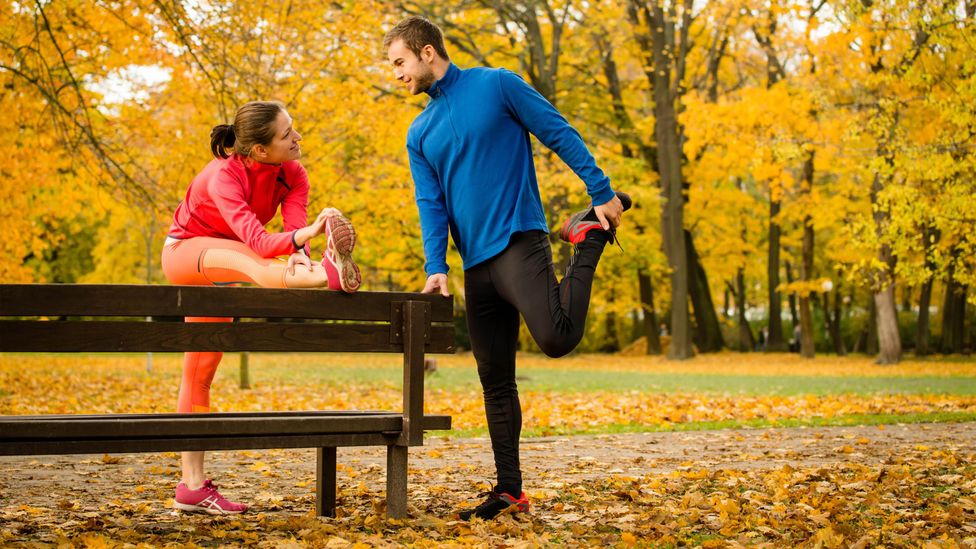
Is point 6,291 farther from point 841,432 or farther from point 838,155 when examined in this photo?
point 838,155

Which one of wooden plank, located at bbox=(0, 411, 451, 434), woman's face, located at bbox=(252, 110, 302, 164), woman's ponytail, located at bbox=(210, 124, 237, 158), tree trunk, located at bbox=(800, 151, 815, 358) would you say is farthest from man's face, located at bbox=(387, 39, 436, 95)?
tree trunk, located at bbox=(800, 151, 815, 358)

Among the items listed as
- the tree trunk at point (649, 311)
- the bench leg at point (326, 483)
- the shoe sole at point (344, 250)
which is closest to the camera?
the shoe sole at point (344, 250)

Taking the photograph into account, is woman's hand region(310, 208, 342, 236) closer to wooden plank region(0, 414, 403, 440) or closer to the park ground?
wooden plank region(0, 414, 403, 440)

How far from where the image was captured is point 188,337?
4.00 metres

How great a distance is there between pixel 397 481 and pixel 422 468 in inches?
92.6

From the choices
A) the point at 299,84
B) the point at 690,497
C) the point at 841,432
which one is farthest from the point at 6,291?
the point at 299,84

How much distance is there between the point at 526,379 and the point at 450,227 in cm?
1536

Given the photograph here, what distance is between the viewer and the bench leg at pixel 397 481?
14.8ft

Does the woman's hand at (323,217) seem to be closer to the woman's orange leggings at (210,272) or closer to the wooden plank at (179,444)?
the woman's orange leggings at (210,272)

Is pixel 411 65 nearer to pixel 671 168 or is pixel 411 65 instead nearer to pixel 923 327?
pixel 671 168

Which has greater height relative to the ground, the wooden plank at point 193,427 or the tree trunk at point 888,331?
the tree trunk at point 888,331

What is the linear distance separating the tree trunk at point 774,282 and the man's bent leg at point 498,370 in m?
27.5

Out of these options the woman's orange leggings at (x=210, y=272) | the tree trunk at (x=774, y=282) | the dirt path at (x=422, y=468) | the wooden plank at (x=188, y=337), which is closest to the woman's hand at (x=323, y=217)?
the woman's orange leggings at (x=210, y=272)

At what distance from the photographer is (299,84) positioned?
16.4m
